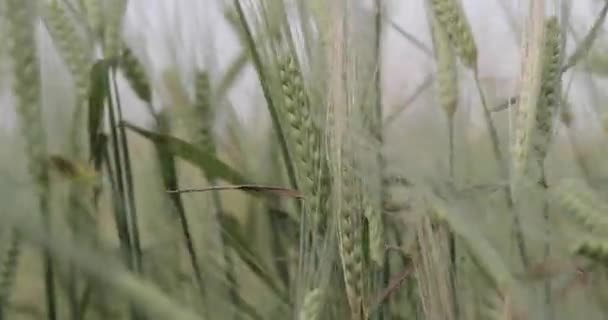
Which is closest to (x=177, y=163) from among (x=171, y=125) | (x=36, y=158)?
(x=171, y=125)

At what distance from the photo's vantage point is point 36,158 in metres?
0.41

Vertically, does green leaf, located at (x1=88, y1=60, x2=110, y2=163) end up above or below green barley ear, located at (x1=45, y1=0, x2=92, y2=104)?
below

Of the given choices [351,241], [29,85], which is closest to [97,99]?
[29,85]

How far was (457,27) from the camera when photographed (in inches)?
18.6

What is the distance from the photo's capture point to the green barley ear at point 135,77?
0.50 m

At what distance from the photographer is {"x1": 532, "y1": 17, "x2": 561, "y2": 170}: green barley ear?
437 mm

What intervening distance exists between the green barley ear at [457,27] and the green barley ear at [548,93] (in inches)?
1.8

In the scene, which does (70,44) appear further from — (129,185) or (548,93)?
(548,93)

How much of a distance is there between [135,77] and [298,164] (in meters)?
0.15

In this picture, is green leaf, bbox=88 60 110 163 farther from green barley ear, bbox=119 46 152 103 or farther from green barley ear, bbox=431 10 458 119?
green barley ear, bbox=431 10 458 119

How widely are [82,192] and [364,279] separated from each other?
0.66 feet

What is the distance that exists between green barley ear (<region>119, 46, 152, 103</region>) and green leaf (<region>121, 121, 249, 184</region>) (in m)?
0.04

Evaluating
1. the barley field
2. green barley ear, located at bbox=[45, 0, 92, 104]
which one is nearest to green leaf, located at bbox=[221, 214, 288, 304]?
the barley field

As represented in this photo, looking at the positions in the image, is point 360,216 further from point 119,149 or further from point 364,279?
point 119,149
